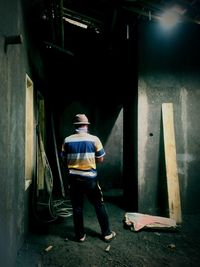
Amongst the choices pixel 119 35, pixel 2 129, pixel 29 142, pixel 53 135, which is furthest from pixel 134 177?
pixel 2 129

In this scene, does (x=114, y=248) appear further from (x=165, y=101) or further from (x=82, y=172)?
(x=165, y=101)

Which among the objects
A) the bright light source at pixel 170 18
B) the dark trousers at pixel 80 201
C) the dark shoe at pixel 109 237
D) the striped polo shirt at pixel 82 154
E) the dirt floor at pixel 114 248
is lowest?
the dirt floor at pixel 114 248

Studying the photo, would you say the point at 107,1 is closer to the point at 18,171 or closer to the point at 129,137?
the point at 129,137

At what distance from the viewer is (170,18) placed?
5980 millimetres

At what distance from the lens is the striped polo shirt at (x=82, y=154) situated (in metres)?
Result: 4.89

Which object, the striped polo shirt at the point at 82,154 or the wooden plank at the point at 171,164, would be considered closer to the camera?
the striped polo shirt at the point at 82,154

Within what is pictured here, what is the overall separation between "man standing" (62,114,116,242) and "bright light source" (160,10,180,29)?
282cm

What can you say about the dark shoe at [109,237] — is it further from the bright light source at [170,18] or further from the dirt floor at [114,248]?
the bright light source at [170,18]

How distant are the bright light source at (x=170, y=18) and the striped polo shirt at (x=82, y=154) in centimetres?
300

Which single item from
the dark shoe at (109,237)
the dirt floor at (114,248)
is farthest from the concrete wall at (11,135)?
the dark shoe at (109,237)

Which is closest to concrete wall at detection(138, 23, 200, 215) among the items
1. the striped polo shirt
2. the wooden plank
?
the wooden plank

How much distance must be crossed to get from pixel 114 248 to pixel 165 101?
10.7 ft

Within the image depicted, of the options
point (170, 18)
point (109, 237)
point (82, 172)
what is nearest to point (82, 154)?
point (82, 172)

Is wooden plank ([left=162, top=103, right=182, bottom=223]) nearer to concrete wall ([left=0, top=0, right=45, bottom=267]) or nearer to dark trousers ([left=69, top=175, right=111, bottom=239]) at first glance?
dark trousers ([left=69, top=175, right=111, bottom=239])
